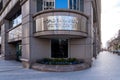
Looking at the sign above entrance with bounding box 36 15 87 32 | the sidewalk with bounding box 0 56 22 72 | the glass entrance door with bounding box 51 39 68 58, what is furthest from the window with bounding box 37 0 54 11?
the sidewalk with bounding box 0 56 22 72

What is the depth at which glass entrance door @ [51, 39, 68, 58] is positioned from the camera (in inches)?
645

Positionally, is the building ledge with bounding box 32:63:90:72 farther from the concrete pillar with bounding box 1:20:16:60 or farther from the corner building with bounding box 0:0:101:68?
the concrete pillar with bounding box 1:20:16:60

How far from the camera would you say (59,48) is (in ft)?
53.8

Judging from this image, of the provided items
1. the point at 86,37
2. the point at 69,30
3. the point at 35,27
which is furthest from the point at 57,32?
the point at 86,37

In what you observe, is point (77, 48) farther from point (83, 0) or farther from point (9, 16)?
point (9, 16)

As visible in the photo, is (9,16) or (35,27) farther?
(9,16)

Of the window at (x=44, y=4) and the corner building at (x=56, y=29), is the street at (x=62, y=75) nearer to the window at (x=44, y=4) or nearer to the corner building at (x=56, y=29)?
the corner building at (x=56, y=29)

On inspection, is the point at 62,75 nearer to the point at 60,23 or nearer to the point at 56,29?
the point at 56,29

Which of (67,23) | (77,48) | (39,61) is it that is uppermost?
(67,23)

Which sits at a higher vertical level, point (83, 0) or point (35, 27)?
point (83, 0)

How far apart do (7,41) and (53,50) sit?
13.5m

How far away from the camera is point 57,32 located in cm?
1366

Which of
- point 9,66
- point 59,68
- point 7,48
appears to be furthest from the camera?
point 7,48

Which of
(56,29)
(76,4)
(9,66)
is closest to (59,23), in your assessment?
(56,29)
